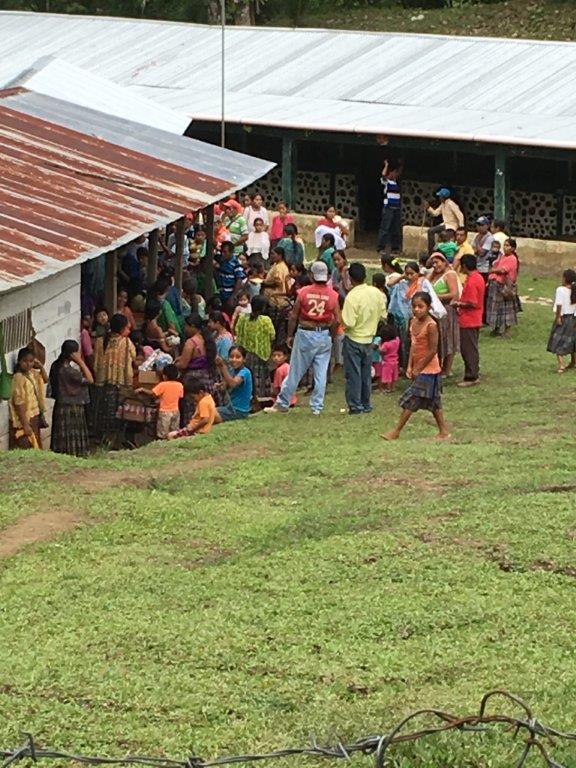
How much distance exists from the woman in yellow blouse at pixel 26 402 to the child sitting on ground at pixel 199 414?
1290mm

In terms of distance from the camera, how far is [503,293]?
68.9 feet

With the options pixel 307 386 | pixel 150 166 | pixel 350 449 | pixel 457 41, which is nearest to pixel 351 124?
pixel 457 41

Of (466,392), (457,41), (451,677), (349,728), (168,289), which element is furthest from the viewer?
(457,41)

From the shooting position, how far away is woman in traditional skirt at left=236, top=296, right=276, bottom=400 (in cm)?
1739

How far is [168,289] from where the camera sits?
62.8 feet

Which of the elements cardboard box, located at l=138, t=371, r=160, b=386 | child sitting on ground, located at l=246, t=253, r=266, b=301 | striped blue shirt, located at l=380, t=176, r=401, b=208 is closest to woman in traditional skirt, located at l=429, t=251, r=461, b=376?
child sitting on ground, located at l=246, t=253, r=266, b=301

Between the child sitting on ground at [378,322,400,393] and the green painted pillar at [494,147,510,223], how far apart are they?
29.6ft

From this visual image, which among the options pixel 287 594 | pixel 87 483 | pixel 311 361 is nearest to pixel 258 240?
pixel 311 361

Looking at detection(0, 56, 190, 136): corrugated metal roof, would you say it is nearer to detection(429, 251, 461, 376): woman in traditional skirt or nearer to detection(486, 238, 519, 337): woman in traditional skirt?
detection(486, 238, 519, 337): woman in traditional skirt

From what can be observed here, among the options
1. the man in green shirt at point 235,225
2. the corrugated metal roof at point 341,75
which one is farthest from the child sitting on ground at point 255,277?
the corrugated metal roof at point 341,75

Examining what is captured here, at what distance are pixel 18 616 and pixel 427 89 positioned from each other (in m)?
21.4

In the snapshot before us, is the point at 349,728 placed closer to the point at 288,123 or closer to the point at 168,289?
the point at 168,289

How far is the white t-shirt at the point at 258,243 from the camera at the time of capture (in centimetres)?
2347

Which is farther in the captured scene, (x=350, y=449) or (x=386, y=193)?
(x=386, y=193)
